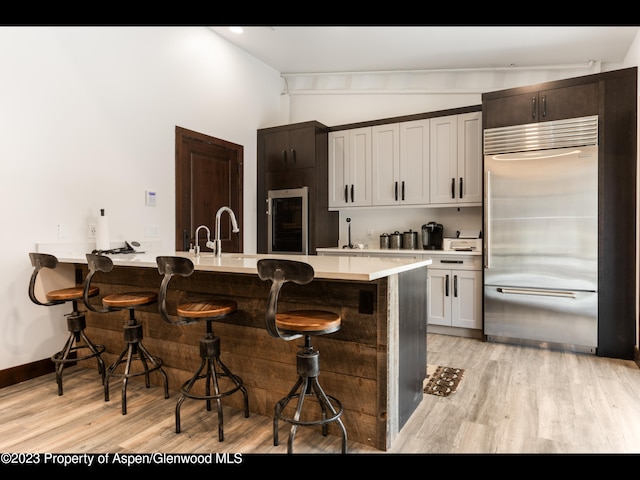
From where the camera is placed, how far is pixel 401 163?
4.54 metres

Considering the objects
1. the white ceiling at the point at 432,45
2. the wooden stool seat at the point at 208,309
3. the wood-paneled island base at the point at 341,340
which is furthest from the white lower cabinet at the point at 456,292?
the wooden stool seat at the point at 208,309

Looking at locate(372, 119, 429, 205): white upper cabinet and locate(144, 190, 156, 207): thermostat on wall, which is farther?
locate(372, 119, 429, 205): white upper cabinet

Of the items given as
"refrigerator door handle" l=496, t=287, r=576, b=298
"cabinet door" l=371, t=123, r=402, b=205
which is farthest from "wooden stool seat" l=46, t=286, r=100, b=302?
"refrigerator door handle" l=496, t=287, r=576, b=298

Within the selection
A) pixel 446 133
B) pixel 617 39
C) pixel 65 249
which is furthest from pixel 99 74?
pixel 617 39

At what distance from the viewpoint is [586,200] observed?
3.37 meters

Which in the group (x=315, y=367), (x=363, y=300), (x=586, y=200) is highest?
(x=586, y=200)

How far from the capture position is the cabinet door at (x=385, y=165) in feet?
15.0

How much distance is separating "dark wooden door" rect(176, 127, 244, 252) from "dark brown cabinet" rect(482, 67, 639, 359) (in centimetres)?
358

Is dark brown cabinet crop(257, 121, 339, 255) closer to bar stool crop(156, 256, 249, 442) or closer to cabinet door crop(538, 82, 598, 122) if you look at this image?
cabinet door crop(538, 82, 598, 122)

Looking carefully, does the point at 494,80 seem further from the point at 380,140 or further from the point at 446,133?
the point at 380,140

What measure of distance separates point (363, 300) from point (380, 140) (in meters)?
3.19

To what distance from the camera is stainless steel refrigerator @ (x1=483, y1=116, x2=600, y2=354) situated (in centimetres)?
338

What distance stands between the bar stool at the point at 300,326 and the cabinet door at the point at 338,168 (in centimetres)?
314
